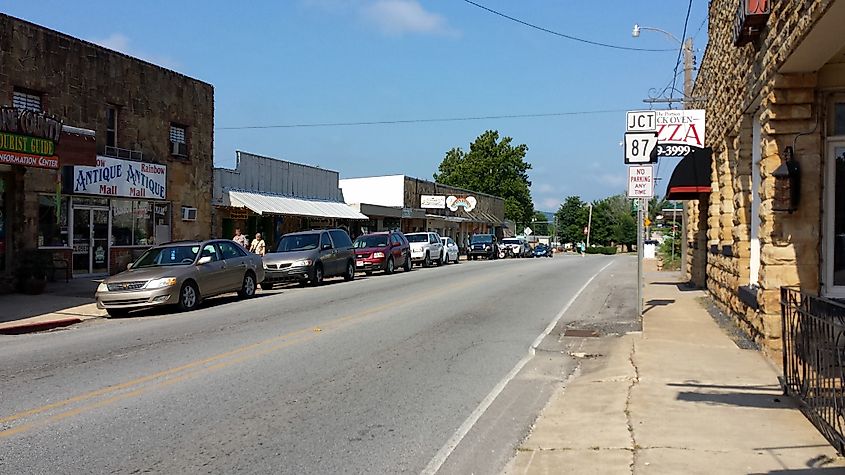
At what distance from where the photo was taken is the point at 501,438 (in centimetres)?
667

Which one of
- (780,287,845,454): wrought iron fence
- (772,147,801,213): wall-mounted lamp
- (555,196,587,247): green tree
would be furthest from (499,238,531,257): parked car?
(555,196,587,247): green tree

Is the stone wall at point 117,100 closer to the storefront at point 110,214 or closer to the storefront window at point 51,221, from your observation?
the storefront window at point 51,221

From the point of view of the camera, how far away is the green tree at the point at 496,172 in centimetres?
9188

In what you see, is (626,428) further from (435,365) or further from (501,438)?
(435,365)

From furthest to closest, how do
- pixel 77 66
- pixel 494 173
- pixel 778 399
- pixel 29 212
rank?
1. pixel 494 173
2. pixel 77 66
3. pixel 29 212
4. pixel 778 399

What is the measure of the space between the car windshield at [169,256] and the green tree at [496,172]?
74897 millimetres

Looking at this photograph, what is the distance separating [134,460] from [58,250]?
17.0m

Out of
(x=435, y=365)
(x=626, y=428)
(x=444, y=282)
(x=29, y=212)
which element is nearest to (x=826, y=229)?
(x=626, y=428)

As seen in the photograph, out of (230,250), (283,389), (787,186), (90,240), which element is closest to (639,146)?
(787,186)

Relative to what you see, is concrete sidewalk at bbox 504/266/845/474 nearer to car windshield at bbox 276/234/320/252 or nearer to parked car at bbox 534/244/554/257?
car windshield at bbox 276/234/320/252

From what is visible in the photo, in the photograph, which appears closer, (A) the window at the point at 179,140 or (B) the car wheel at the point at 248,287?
(B) the car wheel at the point at 248,287

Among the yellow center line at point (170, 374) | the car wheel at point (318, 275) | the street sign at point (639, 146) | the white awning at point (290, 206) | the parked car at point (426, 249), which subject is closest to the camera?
the yellow center line at point (170, 374)

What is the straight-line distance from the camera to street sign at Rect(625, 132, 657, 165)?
14273 millimetres

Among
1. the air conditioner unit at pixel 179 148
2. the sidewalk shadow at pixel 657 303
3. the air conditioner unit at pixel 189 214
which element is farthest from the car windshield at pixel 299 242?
the sidewalk shadow at pixel 657 303
